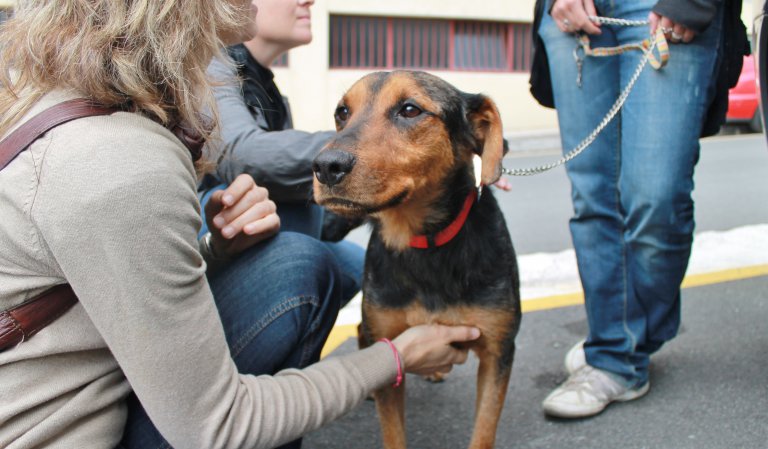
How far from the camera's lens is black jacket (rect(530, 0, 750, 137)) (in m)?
2.54

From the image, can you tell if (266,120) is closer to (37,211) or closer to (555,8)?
(555,8)

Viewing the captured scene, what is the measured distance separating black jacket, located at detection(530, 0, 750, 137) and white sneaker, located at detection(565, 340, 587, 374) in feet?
3.68

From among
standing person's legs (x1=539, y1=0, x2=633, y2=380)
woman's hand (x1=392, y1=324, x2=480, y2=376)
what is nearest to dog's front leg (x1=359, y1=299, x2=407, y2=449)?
woman's hand (x1=392, y1=324, x2=480, y2=376)

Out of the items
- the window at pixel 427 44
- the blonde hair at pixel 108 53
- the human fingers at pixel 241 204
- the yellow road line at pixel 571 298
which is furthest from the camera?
the window at pixel 427 44

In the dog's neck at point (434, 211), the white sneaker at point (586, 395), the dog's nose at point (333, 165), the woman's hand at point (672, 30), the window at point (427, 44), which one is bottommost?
the window at point (427, 44)

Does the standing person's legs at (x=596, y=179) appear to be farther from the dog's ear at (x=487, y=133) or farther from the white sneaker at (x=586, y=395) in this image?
→ the dog's ear at (x=487, y=133)

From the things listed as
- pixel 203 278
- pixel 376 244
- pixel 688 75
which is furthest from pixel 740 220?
pixel 203 278

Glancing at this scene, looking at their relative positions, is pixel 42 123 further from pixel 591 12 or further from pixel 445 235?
pixel 591 12

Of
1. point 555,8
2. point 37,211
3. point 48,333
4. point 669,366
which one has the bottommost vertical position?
point 669,366

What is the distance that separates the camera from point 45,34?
1662 mm

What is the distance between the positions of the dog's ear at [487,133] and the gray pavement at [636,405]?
44.0 inches

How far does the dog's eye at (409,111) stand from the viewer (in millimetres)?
2543

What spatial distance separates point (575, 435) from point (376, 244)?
1.10 meters

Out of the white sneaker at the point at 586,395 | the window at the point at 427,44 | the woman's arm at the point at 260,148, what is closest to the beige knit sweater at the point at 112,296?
the woman's arm at the point at 260,148
